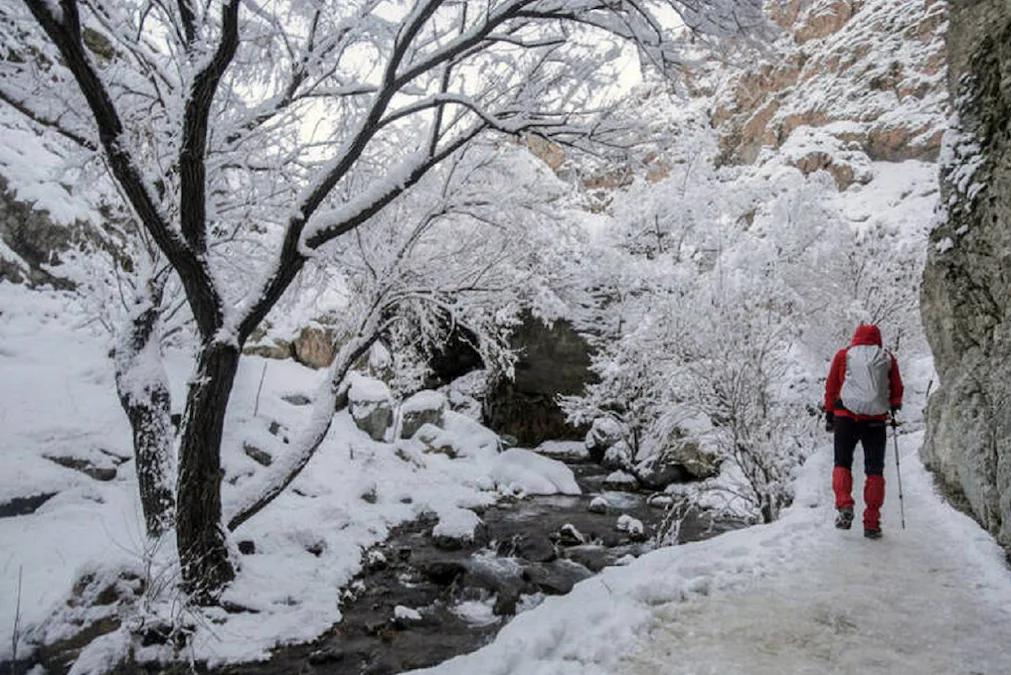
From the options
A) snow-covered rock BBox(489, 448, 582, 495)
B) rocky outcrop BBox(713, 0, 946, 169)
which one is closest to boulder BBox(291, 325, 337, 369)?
snow-covered rock BBox(489, 448, 582, 495)

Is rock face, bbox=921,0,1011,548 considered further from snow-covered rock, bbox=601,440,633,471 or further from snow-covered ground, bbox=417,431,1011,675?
snow-covered rock, bbox=601,440,633,471

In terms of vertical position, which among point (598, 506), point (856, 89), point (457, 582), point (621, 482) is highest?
point (856, 89)

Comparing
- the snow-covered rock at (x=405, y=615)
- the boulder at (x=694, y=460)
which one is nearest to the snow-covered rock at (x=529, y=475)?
the boulder at (x=694, y=460)

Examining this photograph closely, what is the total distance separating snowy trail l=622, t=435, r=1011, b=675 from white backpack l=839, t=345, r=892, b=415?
1.06 meters

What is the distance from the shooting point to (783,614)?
9.95ft

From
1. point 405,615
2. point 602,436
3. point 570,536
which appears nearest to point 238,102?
point 405,615

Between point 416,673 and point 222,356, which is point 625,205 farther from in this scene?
point 416,673

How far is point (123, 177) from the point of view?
422 centimetres

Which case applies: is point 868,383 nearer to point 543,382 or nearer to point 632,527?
point 632,527

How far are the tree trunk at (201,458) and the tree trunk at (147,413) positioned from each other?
2.11 feet

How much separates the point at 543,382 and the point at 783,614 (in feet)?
57.5

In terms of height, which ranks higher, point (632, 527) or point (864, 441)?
point (864, 441)

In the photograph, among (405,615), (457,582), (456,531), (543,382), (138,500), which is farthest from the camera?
(543,382)

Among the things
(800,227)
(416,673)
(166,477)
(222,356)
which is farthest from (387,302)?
(800,227)
